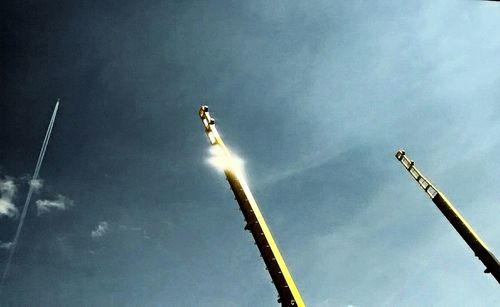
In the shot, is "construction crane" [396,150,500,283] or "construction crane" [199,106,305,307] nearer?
"construction crane" [199,106,305,307]

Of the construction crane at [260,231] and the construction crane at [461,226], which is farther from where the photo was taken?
the construction crane at [461,226]

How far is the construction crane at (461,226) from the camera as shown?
20.2m

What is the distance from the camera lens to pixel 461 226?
22.8 m

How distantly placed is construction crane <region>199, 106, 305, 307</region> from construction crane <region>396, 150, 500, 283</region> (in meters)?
14.7

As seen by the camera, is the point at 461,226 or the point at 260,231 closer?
the point at 260,231

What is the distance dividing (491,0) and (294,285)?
12028 mm

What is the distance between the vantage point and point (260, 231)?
48.4 feet

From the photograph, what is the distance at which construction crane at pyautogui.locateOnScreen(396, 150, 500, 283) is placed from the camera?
2025 cm

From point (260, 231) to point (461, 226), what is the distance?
1624cm

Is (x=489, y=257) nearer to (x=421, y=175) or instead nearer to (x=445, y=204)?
(x=445, y=204)

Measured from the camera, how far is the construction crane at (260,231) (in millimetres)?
12805

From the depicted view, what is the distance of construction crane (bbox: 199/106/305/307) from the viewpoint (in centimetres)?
1280

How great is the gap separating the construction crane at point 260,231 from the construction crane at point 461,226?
14.7 m

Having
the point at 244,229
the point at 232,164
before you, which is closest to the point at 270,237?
the point at 244,229
